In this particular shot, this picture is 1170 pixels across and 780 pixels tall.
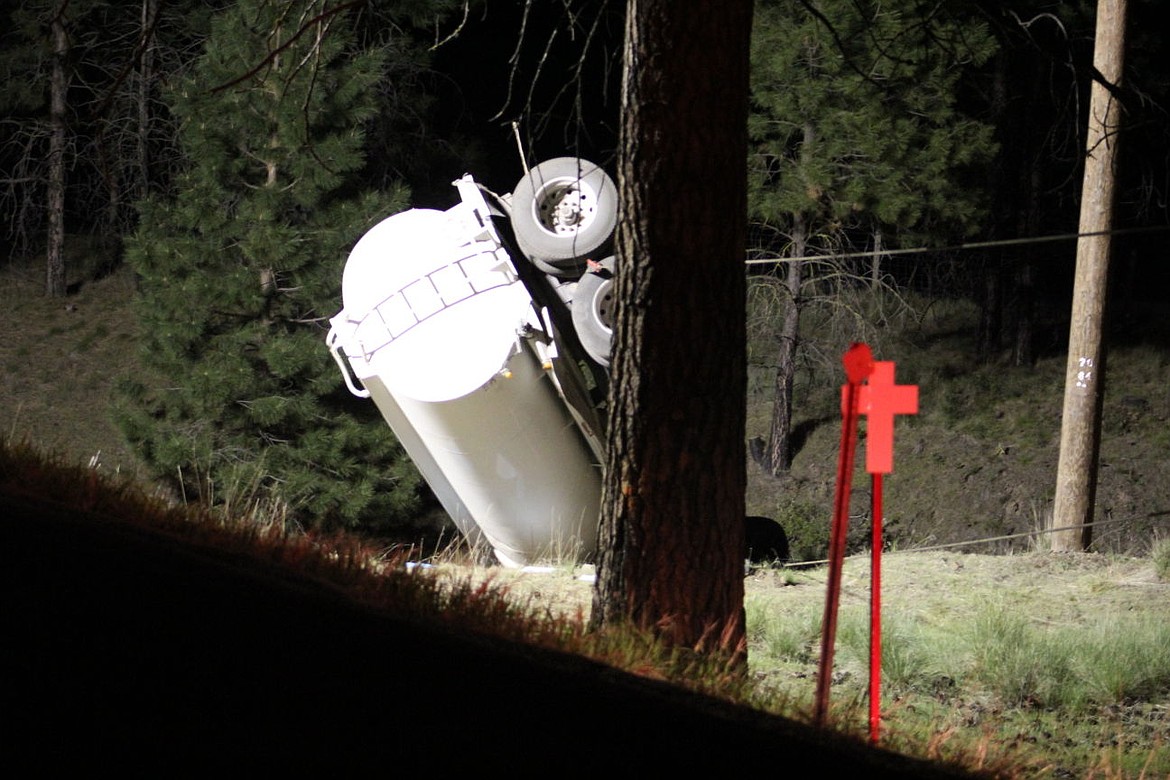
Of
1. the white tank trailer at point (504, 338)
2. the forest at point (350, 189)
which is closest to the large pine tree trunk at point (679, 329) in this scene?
the white tank trailer at point (504, 338)

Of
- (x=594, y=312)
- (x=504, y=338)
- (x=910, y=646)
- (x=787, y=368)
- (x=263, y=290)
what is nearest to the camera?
(x=910, y=646)

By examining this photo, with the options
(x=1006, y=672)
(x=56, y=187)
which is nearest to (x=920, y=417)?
(x=1006, y=672)

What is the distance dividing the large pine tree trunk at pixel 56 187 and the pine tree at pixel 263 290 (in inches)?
189

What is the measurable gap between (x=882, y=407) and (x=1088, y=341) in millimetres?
6714

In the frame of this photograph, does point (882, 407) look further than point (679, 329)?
No

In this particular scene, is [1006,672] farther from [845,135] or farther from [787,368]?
[787,368]

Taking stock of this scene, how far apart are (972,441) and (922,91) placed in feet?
17.0

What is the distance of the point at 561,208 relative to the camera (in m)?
10.4

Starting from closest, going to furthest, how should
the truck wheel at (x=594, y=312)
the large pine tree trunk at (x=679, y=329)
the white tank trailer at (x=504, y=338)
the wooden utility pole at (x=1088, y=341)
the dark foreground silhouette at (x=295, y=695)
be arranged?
the dark foreground silhouette at (x=295, y=695) → the large pine tree trunk at (x=679, y=329) → the truck wheel at (x=594, y=312) → the white tank trailer at (x=504, y=338) → the wooden utility pole at (x=1088, y=341)

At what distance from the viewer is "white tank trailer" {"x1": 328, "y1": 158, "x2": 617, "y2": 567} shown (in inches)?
404

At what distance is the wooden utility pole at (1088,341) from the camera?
34.6 feet

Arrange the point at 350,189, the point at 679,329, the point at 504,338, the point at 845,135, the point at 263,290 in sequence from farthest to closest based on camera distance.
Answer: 1. the point at 845,135
2. the point at 350,189
3. the point at 263,290
4. the point at 504,338
5. the point at 679,329

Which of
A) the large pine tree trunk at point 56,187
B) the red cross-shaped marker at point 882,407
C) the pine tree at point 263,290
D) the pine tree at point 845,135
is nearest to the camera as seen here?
the red cross-shaped marker at point 882,407

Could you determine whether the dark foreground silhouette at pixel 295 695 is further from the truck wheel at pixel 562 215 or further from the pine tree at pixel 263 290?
the pine tree at pixel 263 290
